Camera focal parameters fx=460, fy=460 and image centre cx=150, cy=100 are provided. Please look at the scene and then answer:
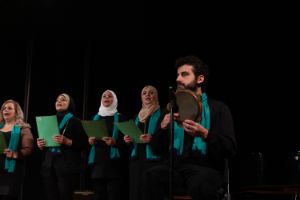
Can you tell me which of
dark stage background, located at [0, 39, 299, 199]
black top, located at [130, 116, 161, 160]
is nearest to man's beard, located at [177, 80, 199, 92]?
black top, located at [130, 116, 161, 160]

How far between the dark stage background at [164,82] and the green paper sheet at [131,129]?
1.67m

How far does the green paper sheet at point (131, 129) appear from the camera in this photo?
437cm

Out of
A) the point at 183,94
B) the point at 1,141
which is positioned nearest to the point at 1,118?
the point at 1,141

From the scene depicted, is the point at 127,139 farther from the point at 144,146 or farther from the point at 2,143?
the point at 2,143

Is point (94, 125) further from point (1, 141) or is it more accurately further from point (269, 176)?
point (269, 176)

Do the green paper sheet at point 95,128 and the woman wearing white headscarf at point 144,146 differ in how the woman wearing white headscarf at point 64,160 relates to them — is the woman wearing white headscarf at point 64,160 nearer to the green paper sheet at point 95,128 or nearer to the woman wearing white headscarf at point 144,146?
the green paper sheet at point 95,128

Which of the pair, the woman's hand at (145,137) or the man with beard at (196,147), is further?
the woman's hand at (145,137)

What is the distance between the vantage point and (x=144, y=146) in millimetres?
4684

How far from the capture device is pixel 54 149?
4840 mm

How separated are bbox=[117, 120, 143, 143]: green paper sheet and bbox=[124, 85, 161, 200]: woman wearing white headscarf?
55mm

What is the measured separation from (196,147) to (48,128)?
2331 mm

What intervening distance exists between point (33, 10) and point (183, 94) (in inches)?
177

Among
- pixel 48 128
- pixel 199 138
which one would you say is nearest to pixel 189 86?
pixel 199 138

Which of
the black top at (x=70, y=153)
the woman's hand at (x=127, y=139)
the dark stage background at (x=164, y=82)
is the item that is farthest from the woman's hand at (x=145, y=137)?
the dark stage background at (x=164, y=82)
